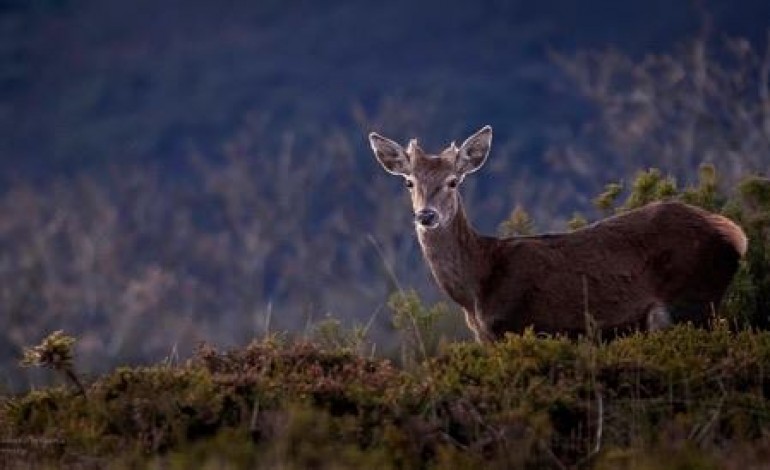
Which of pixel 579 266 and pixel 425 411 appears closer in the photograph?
pixel 425 411

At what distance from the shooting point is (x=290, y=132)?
9169cm

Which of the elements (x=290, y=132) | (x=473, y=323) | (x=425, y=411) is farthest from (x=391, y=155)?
(x=290, y=132)

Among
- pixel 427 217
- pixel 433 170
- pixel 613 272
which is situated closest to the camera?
pixel 427 217

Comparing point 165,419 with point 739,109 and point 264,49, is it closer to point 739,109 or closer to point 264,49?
point 739,109

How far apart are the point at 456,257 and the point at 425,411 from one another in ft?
11.2

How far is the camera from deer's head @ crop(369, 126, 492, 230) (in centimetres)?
1388

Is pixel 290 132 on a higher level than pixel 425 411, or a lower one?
higher

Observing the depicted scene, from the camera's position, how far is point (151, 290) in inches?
2205

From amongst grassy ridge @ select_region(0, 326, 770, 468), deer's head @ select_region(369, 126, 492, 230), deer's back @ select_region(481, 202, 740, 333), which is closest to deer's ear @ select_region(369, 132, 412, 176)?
deer's head @ select_region(369, 126, 492, 230)

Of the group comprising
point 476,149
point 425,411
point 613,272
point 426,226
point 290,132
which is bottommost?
point 425,411

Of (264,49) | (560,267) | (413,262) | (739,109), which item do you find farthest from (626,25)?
(560,267)

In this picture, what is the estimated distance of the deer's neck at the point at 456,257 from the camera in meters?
13.9

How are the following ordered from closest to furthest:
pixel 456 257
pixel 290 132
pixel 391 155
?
pixel 456 257 < pixel 391 155 < pixel 290 132

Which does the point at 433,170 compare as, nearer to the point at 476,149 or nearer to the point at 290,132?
the point at 476,149
